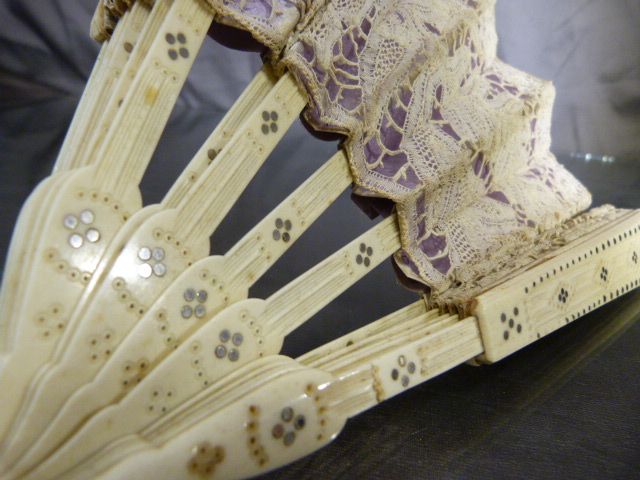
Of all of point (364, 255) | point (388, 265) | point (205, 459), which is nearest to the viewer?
point (205, 459)

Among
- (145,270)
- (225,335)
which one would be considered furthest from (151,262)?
(225,335)

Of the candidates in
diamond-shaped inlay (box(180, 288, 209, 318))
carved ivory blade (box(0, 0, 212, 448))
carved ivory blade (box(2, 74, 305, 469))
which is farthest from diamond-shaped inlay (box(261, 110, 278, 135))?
diamond-shaped inlay (box(180, 288, 209, 318))

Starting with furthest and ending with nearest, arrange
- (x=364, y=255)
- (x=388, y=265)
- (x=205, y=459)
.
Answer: (x=388, y=265) → (x=364, y=255) → (x=205, y=459)

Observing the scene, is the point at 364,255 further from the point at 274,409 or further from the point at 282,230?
the point at 274,409

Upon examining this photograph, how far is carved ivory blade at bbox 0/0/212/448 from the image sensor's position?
1.96ft

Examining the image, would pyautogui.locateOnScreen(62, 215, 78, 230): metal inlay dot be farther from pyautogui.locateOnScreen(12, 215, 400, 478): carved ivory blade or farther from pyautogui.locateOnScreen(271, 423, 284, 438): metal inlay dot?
pyautogui.locateOnScreen(271, 423, 284, 438): metal inlay dot

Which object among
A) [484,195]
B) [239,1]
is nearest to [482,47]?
[484,195]

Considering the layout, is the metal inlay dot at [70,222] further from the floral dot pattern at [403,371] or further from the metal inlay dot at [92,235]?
the floral dot pattern at [403,371]

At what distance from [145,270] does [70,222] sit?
0.09 metres

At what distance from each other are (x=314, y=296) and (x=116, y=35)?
1.57 ft

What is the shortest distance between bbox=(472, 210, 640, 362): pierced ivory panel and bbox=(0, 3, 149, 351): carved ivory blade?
0.54 meters

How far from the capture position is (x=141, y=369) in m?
0.63

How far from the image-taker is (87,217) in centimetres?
63

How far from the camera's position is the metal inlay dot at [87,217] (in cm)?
63
